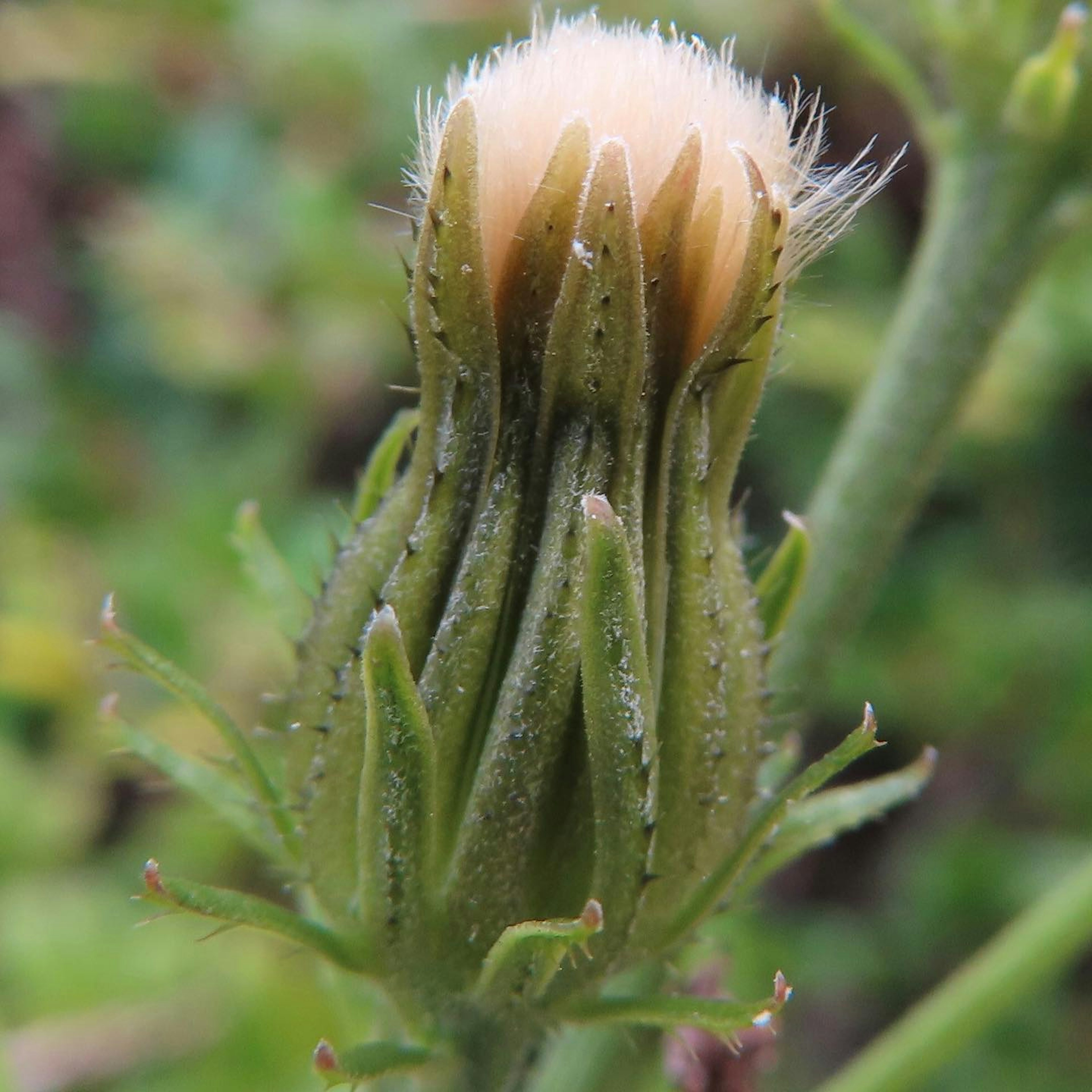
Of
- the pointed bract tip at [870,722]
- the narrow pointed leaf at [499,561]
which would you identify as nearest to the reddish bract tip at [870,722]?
the pointed bract tip at [870,722]

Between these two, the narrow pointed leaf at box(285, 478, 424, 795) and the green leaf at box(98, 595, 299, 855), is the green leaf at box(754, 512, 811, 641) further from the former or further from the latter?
the green leaf at box(98, 595, 299, 855)

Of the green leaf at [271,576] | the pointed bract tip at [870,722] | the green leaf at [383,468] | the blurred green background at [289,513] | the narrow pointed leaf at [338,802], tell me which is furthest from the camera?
the blurred green background at [289,513]

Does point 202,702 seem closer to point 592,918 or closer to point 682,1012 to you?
point 592,918

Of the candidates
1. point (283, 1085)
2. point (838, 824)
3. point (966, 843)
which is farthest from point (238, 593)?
point (838, 824)

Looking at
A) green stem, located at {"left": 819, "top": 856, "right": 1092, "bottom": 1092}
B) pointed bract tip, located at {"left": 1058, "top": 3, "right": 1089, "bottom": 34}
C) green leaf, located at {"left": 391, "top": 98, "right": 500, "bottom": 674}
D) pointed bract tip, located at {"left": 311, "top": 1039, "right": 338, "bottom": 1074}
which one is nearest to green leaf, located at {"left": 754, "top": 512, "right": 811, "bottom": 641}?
green leaf, located at {"left": 391, "top": 98, "right": 500, "bottom": 674}

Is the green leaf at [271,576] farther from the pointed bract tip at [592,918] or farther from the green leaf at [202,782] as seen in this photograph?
the pointed bract tip at [592,918]

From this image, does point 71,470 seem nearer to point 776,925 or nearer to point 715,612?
point 776,925

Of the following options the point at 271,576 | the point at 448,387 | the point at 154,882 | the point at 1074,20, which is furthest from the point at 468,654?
the point at 1074,20
